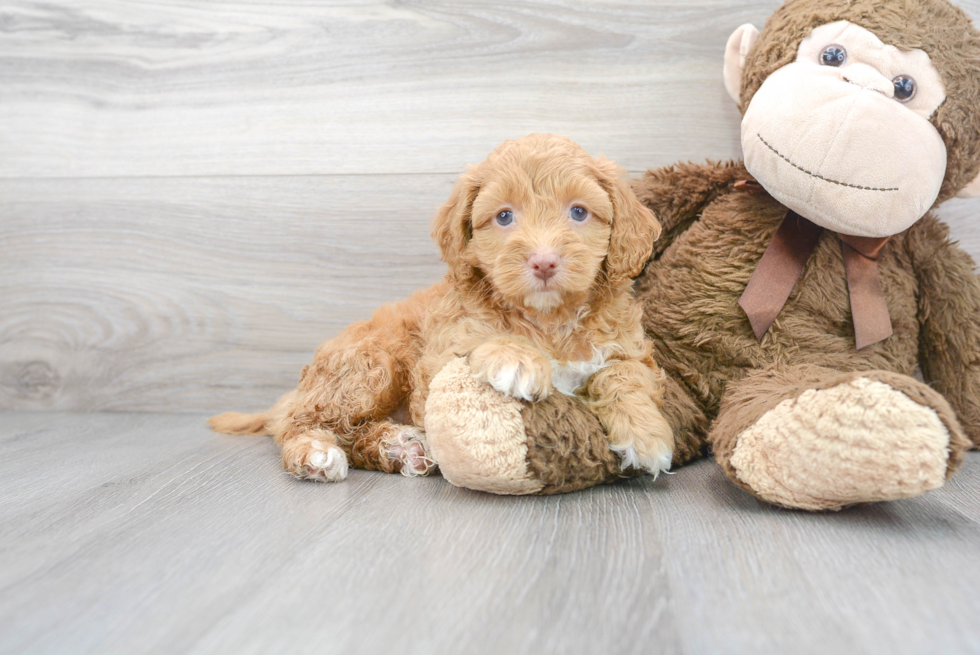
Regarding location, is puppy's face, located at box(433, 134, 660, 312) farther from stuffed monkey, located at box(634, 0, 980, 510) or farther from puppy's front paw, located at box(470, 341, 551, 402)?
stuffed monkey, located at box(634, 0, 980, 510)

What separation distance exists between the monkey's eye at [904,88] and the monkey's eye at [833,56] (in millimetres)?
105

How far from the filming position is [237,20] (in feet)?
6.70

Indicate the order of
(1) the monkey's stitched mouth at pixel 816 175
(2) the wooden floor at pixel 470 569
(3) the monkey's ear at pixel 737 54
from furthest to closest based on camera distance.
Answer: (3) the monkey's ear at pixel 737 54
(1) the monkey's stitched mouth at pixel 816 175
(2) the wooden floor at pixel 470 569

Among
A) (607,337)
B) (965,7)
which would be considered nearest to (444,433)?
(607,337)

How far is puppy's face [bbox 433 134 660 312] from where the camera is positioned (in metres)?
1.25

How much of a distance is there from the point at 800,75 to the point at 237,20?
5.06 feet

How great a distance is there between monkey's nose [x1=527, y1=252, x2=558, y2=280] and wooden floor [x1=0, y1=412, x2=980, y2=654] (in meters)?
0.41

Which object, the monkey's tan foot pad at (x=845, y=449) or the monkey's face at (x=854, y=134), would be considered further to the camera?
the monkey's face at (x=854, y=134)

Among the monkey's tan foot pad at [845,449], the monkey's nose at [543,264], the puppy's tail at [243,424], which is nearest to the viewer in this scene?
the monkey's tan foot pad at [845,449]

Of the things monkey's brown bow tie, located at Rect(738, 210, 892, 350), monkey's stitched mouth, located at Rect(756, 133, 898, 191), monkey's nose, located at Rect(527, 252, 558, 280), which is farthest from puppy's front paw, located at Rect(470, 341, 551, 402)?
monkey's stitched mouth, located at Rect(756, 133, 898, 191)

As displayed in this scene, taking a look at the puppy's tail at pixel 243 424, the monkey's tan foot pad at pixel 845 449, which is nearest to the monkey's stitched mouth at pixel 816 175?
the monkey's tan foot pad at pixel 845 449

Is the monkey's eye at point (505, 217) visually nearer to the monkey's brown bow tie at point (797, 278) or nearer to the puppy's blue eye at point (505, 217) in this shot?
the puppy's blue eye at point (505, 217)

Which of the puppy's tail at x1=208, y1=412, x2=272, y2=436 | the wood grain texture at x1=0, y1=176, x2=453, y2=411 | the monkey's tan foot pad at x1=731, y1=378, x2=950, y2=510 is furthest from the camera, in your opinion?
the wood grain texture at x1=0, y1=176, x2=453, y2=411

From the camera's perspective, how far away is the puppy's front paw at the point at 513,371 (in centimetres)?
124
